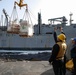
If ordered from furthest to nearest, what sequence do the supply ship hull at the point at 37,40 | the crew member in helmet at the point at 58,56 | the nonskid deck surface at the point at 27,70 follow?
the supply ship hull at the point at 37,40, the nonskid deck surface at the point at 27,70, the crew member in helmet at the point at 58,56

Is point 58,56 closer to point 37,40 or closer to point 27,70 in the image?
point 27,70

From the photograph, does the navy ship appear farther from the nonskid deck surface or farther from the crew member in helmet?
the crew member in helmet

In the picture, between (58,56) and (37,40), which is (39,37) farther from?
(58,56)

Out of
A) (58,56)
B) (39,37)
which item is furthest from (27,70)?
(39,37)

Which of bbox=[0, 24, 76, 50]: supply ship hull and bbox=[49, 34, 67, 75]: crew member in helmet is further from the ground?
bbox=[49, 34, 67, 75]: crew member in helmet

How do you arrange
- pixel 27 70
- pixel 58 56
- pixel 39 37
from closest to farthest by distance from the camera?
pixel 58 56
pixel 27 70
pixel 39 37

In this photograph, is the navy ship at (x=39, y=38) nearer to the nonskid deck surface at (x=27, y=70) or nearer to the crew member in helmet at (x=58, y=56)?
the nonskid deck surface at (x=27, y=70)

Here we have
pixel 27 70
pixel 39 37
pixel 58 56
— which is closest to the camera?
pixel 58 56

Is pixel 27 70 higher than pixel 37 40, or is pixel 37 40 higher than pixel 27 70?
pixel 27 70

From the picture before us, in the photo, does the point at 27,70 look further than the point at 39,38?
No

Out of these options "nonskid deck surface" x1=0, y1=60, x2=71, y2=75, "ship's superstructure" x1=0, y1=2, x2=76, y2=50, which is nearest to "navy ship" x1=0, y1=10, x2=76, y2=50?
"ship's superstructure" x1=0, y1=2, x2=76, y2=50

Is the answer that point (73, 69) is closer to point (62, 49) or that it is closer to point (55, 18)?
point (62, 49)

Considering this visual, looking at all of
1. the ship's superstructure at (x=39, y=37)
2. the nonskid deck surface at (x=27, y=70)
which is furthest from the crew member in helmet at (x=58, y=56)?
the ship's superstructure at (x=39, y=37)

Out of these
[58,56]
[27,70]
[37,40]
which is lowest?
[37,40]
